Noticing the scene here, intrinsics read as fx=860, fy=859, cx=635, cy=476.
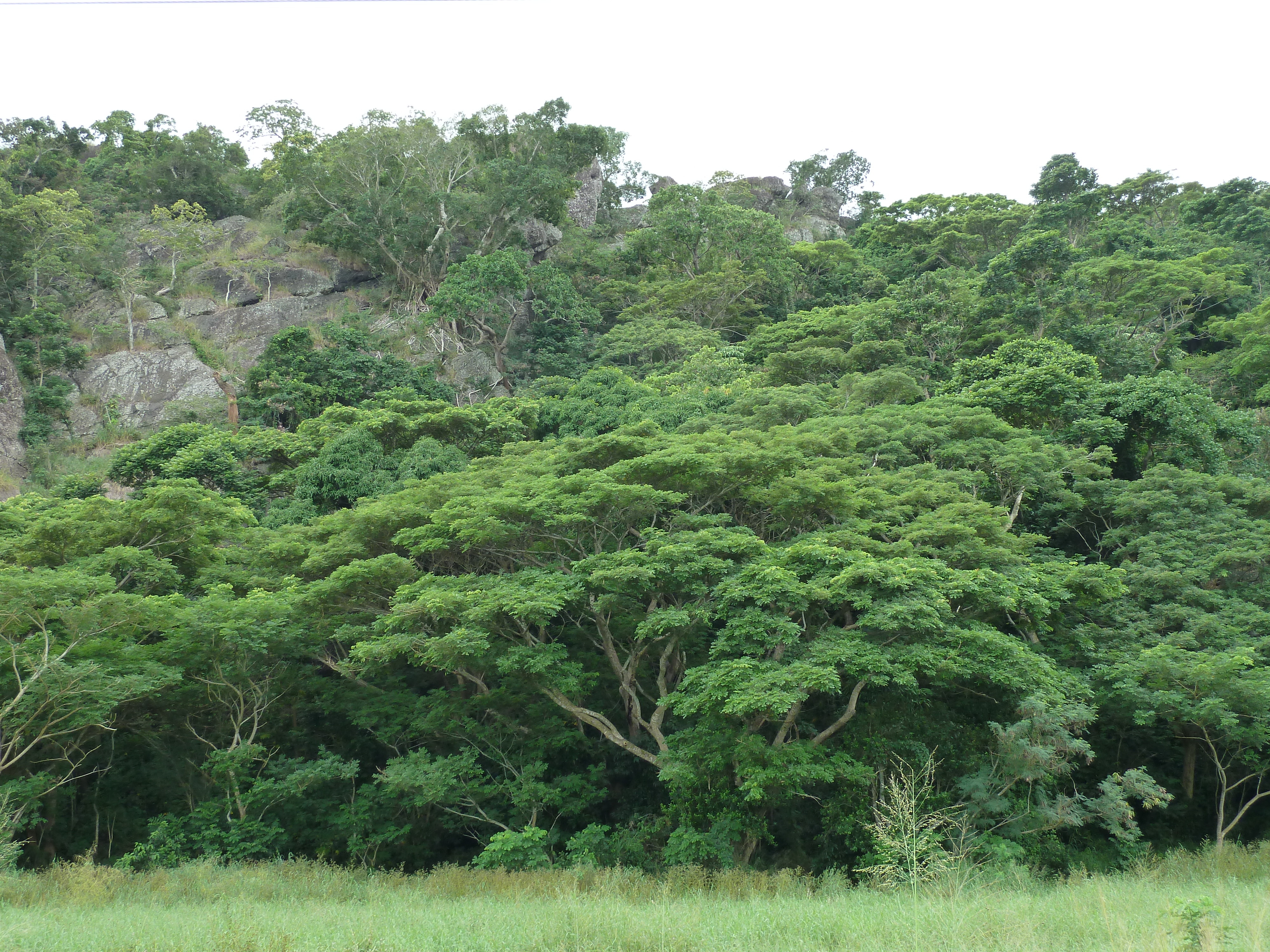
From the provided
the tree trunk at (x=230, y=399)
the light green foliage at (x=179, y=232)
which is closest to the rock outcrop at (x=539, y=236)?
the tree trunk at (x=230, y=399)

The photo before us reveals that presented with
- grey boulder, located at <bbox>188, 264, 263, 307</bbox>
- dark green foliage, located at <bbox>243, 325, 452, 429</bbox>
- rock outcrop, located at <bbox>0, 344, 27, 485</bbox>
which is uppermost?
grey boulder, located at <bbox>188, 264, 263, 307</bbox>

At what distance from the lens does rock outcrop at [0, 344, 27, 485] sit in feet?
85.9

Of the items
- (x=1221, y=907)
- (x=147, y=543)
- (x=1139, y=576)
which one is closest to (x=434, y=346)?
(x=147, y=543)

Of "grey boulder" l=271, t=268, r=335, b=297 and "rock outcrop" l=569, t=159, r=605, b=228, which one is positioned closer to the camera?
"grey boulder" l=271, t=268, r=335, b=297

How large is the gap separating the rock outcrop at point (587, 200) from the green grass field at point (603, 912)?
3883 centimetres

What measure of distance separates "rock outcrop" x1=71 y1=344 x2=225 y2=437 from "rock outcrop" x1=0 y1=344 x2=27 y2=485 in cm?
155

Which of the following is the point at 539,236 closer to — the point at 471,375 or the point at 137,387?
the point at 471,375

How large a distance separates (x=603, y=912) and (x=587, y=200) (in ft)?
144

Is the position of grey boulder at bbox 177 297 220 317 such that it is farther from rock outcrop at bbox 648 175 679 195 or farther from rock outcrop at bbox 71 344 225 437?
rock outcrop at bbox 648 175 679 195

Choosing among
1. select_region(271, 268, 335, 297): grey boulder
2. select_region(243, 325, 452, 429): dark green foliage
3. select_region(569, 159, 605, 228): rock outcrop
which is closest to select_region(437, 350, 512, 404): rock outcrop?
select_region(243, 325, 452, 429): dark green foliage

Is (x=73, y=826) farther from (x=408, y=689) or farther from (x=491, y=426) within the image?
(x=491, y=426)

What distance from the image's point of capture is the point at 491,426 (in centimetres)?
2191

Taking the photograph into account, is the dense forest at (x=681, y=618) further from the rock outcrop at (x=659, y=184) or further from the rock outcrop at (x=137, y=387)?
the rock outcrop at (x=659, y=184)

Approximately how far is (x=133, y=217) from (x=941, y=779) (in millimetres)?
38200
